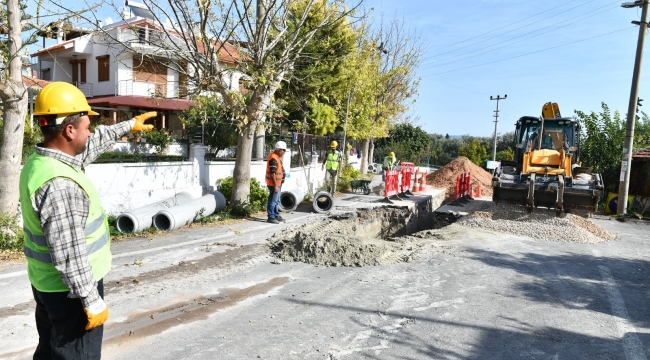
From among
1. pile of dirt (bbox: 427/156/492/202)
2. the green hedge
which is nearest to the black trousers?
the green hedge

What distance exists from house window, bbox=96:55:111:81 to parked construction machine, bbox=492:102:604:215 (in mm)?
21294

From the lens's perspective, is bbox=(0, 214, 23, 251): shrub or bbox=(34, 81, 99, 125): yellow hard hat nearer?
bbox=(34, 81, 99, 125): yellow hard hat

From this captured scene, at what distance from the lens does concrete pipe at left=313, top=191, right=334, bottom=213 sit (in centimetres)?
1188

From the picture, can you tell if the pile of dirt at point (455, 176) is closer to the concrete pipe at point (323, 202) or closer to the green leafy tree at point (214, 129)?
the concrete pipe at point (323, 202)

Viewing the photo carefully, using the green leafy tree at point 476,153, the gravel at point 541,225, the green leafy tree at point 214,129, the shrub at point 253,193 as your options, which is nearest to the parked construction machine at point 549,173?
the gravel at point 541,225

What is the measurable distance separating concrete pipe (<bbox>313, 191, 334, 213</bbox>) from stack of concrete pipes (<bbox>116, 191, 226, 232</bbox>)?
2751mm

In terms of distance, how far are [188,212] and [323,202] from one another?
13.8ft

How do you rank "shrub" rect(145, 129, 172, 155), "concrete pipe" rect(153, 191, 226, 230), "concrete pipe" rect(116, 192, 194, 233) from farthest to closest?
"shrub" rect(145, 129, 172, 155)
"concrete pipe" rect(153, 191, 226, 230)
"concrete pipe" rect(116, 192, 194, 233)

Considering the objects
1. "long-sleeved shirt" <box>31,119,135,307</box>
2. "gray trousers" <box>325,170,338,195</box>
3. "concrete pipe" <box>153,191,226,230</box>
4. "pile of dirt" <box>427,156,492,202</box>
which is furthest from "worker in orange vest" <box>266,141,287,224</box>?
"pile of dirt" <box>427,156,492,202</box>

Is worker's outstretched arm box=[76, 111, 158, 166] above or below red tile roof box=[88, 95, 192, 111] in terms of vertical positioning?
below

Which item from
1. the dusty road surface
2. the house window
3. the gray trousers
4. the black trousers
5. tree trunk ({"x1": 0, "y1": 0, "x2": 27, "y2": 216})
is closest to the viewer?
the black trousers

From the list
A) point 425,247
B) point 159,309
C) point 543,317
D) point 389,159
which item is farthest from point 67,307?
point 389,159

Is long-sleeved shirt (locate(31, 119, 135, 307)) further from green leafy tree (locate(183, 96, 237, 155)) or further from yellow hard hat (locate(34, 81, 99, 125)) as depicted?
green leafy tree (locate(183, 96, 237, 155))

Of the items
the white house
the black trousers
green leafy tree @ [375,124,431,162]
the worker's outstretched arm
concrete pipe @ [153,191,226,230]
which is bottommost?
concrete pipe @ [153,191,226,230]
